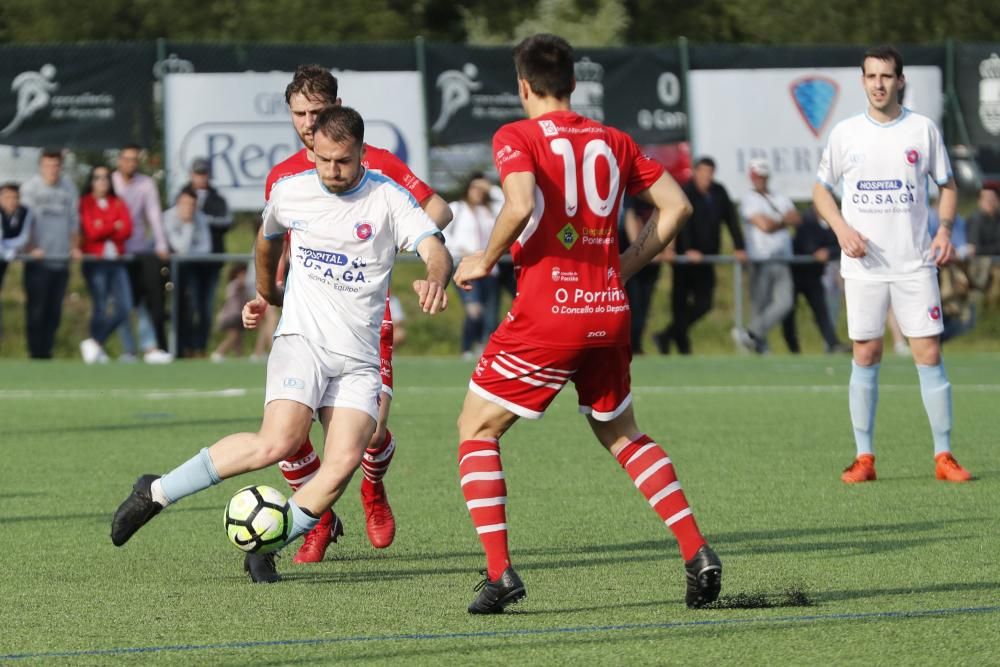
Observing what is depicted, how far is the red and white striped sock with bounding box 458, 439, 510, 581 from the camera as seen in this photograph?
6.22 meters

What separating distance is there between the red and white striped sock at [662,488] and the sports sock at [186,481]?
1.48 m

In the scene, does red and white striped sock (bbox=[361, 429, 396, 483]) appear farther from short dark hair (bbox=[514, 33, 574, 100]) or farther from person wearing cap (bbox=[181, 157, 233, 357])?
person wearing cap (bbox=[181, 157, 233, 357])

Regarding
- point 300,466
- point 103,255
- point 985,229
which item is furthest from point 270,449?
point 985,229

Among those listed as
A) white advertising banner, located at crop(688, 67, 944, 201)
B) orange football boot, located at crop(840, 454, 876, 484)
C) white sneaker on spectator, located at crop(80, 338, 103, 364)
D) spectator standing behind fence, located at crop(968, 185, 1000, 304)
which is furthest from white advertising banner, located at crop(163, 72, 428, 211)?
orange football boot, located at crop(840, 454, 876, 484)

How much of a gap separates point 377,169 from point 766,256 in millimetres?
13412

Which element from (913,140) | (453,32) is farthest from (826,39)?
(913,140)

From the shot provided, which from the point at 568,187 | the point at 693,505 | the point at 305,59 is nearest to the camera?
the point at 568,187

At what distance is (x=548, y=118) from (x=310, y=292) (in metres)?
1.21

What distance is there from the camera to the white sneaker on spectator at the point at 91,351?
19.3 meters

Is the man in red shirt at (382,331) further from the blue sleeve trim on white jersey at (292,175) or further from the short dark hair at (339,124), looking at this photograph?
the short dark hair at (339,124)

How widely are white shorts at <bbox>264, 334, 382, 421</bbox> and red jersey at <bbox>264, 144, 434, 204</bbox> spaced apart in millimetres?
636

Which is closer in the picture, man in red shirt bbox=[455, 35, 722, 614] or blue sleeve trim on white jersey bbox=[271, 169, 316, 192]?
man in red shirt bbox=[455, 35, 722, 614]

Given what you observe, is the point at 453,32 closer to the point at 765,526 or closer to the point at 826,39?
the point at 826,39

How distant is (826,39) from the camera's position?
37.9 m
